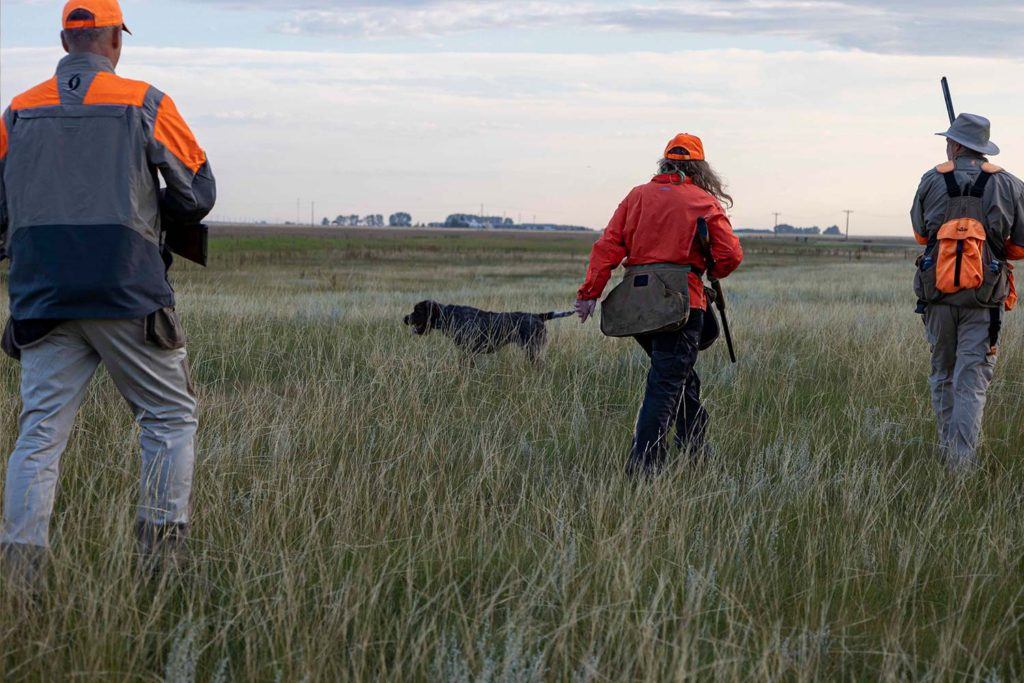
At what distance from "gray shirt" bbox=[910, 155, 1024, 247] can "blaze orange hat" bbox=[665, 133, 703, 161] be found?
137 centimetres

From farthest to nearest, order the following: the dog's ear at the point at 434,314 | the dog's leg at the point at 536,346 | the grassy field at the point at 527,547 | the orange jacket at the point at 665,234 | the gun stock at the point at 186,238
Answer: the dog's ear at the point at 434,314 < the dog's leg at the point at 536,346 < the orange jacket at the point at 665,234 < the gun stock at the point at 186,238 < the grassy field at the point at 527,547

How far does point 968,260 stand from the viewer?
507cm

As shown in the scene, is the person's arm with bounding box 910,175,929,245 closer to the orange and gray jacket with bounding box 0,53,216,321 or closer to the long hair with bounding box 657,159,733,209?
the long hair with bounding box 657,159,733,209

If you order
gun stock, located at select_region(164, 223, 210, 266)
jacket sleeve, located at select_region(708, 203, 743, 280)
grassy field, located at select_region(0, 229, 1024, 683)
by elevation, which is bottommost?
grassy field, located at select_region(0, 229, 1024, 683)

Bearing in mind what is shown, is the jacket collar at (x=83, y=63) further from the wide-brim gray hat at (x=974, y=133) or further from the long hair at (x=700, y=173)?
the wide-brim gray hat at (x=974, y=133)

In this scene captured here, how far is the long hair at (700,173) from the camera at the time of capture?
5.07m

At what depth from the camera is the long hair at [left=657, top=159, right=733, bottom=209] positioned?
5066mm

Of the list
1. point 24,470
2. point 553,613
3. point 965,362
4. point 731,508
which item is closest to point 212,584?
point 24,470

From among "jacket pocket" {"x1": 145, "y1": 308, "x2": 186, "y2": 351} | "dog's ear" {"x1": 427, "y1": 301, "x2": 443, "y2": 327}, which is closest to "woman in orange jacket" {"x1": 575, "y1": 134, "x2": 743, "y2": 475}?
"jacket pocket" {"x1": 145, "y1": 308, "x2": 186, "y2": 351}

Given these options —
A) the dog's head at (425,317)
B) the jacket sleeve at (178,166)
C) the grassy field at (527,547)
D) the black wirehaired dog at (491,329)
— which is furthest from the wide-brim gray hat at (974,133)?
the dog's head at (425,317)

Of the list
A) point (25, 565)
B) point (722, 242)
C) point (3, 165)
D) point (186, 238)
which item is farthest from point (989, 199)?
point (25, 565)

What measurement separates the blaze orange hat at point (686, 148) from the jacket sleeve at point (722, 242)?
299mm

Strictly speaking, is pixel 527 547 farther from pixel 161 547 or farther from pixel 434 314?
pixel 434 314

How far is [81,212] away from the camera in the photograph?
3.20 meters
